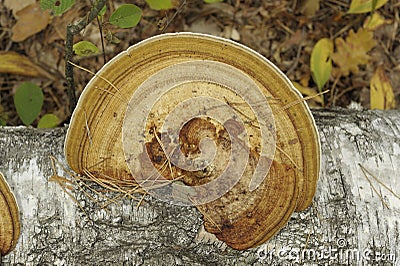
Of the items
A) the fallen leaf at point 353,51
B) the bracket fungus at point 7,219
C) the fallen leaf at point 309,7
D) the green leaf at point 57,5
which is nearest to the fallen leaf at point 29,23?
the green leaf at point 57,5

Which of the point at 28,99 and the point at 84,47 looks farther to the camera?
the point at 28,99

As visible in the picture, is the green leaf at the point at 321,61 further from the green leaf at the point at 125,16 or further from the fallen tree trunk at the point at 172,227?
the green leaf at the point at 125,16

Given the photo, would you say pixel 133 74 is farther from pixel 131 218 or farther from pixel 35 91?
pixel 35 91

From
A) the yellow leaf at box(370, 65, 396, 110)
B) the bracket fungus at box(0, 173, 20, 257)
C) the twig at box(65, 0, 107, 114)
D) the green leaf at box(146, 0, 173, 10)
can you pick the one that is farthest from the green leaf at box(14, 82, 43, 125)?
the yellow leaf at box(370, 65, 396, 110)

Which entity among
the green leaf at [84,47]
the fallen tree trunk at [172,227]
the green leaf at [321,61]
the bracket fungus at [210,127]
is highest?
the green leaf at [321,61]

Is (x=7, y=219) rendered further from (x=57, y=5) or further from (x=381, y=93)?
(x=381, y=93)

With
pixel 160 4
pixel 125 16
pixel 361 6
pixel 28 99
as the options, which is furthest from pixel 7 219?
pixel 361 6
